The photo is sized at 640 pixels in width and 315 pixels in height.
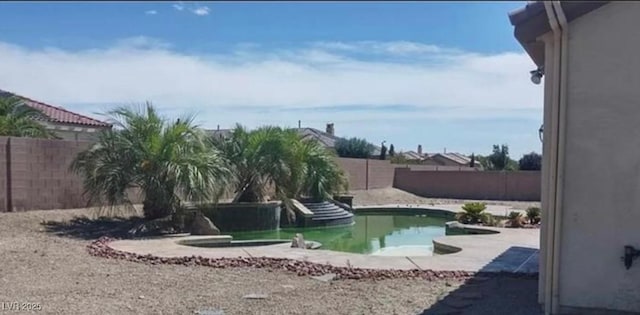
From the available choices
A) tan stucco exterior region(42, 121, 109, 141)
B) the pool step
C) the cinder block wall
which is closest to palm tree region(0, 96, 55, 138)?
tan stucco exterior region(42, 121, 109, 141)

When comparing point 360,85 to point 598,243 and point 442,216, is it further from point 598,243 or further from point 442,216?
point 598,243

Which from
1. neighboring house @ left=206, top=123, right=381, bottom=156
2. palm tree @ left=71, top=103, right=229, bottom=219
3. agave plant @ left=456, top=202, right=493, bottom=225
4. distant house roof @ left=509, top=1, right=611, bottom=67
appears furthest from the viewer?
neighboring house @ left=206, top=123, right=381, bottom=156

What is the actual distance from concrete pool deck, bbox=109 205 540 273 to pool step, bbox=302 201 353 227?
20.7 ft

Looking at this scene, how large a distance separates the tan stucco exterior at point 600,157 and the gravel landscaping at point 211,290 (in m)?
0.92

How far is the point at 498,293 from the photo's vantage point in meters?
7.39

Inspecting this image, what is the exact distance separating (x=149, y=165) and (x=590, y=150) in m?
10.0

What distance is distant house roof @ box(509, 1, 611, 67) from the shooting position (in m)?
5.71

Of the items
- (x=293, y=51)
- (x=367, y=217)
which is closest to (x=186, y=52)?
(x=293, y=51)

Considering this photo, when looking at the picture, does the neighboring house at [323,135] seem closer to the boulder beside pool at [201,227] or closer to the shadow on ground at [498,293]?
the boulder beside pool at [201,227]

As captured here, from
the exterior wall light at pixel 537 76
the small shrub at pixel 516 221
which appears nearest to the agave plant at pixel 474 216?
the small shrub at pixel 516 221

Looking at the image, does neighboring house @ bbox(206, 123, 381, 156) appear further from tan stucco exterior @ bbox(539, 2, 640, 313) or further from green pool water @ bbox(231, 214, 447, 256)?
tan stucco exterior @ bbox(539, 2, 640, 313)

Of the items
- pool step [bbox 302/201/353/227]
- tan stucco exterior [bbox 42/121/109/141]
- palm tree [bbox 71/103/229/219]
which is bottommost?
pool step [bbox 302/201/353/227]

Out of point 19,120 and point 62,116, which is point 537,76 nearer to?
point 19,120

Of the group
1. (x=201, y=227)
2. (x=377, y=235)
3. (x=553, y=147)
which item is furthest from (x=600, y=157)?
(x=377, y=235)
